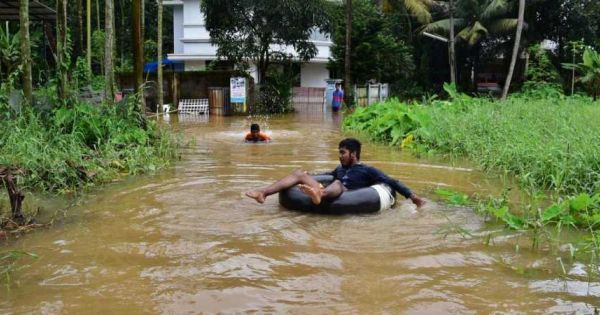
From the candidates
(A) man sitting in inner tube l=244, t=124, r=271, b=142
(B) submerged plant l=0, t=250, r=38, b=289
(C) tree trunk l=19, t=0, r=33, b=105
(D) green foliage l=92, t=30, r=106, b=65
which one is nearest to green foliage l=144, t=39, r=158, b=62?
(D) green foliage l=92, t=30, r=106, b=65

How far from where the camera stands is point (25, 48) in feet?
33.7

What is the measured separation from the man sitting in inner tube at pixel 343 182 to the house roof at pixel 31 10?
13.5 m

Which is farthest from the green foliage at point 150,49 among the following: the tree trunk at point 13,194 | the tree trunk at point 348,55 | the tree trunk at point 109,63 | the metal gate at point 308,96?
the tree trunk at point 13,194

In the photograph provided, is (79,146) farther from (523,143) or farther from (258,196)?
(523,143)

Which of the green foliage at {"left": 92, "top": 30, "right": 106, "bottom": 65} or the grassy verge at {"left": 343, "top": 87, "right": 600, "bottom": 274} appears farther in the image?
the green foliage at {"left": 92, "top": 30, "right": 106, "bottom": 65}

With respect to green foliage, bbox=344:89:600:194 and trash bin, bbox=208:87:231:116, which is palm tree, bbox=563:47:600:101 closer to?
green foliage, bbox=344:89:600:194

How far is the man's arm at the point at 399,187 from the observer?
26.5 feet

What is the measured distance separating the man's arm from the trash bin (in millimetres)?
19106

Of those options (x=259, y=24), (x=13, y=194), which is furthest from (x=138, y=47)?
(x=259, y=24)

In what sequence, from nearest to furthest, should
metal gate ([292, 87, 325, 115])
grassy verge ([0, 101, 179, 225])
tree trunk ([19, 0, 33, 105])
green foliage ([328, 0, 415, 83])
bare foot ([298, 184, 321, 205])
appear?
bare foot ([298, 184, 321, 205]), grassy verge ([0, 101, 179, 225]), tree trunk ([19, 0, 33, 105]), green foliage ([328, 0, 415, 83]), metal gate ([292, 87, 325, 115])

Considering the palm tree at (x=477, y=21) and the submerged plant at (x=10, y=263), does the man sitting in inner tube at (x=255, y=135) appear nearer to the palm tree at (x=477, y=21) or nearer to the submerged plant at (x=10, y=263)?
the submerged plant at (x=10, y=263)

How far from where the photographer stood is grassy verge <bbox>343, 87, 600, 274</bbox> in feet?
23.2

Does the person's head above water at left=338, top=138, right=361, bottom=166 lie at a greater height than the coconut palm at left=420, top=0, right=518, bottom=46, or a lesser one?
lesser

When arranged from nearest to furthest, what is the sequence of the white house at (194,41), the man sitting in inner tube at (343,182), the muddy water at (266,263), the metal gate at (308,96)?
1. the muddy water at (266,263)
2. the man sitting in inner tube at (343,182)
3. the metal gate at (308,96)
4. the white house at (194,41)
